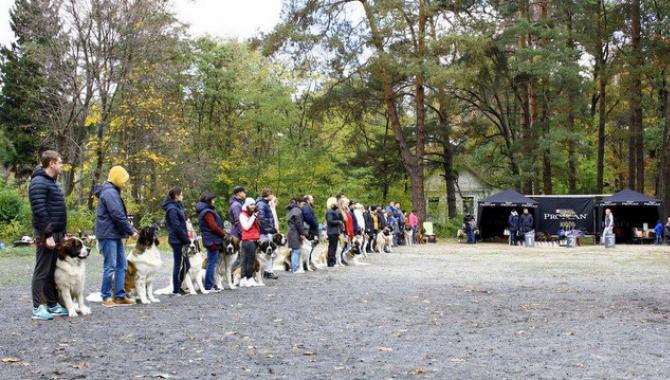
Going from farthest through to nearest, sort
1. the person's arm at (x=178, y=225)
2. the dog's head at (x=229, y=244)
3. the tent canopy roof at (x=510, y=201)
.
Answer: the tent canopy roof at (x=510, y=201) → the dog's head at (x=229, y=244) → the person's arm at (x=178, y=225)

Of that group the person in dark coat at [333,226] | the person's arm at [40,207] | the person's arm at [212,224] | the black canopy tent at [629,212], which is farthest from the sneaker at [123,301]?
the black canopy tent at [629,212]

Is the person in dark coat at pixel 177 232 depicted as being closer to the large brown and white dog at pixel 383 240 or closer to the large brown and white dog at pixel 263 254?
the large brown and white dog at pixel 263 254

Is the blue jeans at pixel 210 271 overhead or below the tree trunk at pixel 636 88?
below

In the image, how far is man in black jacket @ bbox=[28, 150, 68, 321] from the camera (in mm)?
7757

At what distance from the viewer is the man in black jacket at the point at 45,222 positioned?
7757 millimetres

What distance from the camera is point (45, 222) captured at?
7.77m

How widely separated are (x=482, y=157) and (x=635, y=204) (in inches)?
539

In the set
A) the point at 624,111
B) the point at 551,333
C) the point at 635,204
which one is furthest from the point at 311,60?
the point at 551,333

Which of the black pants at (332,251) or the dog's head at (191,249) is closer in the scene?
the dog's head at (191,249)

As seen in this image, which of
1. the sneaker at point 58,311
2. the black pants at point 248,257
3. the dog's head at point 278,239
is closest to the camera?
the sneaker at point 58,311

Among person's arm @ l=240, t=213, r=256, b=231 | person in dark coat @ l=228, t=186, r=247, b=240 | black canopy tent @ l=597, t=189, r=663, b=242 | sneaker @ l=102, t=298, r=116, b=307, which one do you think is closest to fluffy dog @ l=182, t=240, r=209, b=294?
person's arm @ l=240, t=213, r=256, b=231

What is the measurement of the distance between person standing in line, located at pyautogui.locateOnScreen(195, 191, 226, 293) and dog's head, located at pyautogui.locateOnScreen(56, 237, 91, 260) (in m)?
2.88

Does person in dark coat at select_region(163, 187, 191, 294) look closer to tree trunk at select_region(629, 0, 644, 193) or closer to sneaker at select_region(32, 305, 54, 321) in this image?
sneaker at select_region(32, 305, 54, 321)

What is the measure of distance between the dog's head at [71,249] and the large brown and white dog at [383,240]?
15473 mm
